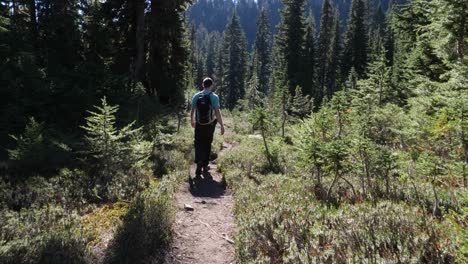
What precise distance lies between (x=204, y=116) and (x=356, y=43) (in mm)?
47013

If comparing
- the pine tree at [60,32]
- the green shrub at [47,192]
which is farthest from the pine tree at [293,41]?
the green shrub at [47,192]

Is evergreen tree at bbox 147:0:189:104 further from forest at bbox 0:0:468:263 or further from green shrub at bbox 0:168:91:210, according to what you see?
green shrub at bbox 0:168:91:210

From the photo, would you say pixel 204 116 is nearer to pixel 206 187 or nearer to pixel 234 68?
pixel 206 187

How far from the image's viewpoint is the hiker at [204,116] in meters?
8.11

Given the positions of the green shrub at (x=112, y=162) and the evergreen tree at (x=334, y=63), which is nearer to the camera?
the green shrub at (x=112, y=162)

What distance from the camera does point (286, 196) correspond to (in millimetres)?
6074

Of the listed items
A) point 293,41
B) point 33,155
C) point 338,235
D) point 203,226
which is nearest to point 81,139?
point 33,155

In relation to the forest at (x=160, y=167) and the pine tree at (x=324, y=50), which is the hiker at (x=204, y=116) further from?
the pine tree at (x=324, y=50)

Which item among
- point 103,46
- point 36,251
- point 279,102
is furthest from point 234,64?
point 36,251

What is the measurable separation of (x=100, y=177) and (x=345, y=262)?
18.4 feet

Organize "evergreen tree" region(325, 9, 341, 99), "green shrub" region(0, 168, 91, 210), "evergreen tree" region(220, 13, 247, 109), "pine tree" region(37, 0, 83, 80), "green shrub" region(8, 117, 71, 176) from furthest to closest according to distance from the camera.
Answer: "evergreen tree" region(220, 13, 247, 109)
"evergreen tree" region(325, 9, 341, 99)
"pine tree" region(37, 0, 83, 80)
"green shrub" region(8, 117, 71, 176)
"green shrub" region(0, 168, 91, 210)

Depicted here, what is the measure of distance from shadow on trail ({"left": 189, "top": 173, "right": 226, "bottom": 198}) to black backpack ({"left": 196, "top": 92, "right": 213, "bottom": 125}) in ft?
5.37

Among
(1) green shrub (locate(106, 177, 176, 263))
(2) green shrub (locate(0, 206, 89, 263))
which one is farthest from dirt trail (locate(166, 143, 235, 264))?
(2) green shrub (locate(0, 206, 89, 263))

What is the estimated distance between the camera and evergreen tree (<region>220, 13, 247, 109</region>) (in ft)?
196
